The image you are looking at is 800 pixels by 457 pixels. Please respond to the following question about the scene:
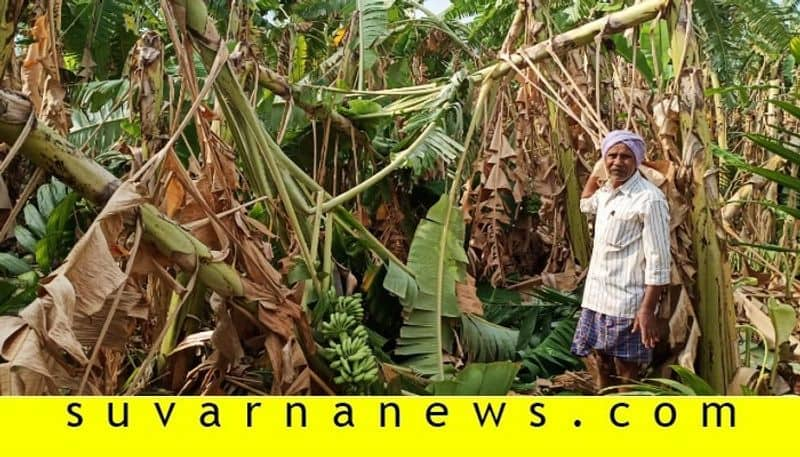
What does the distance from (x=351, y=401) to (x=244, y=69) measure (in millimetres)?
820

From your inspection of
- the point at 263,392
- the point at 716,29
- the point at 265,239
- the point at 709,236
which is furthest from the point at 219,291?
the point at 716,29

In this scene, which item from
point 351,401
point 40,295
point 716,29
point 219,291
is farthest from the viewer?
point 716,29

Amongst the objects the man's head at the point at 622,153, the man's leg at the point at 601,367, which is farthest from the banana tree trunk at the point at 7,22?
the man's leg at the point at 601,367

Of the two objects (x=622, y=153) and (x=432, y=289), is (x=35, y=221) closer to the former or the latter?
(x=432, y=289)

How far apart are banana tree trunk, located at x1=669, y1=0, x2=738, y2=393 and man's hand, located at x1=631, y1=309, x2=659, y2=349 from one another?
0.11 m

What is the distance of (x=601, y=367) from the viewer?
72.6 inches

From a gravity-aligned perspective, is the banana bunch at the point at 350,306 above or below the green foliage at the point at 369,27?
below

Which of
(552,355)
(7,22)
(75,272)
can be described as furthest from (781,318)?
(7,22)

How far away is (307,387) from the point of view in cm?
125

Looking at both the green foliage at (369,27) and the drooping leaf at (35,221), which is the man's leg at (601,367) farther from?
the drooping leaf at (35,221)

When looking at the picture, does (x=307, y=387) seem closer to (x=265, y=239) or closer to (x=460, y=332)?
(x=265, y=239)

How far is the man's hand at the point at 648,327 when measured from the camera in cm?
163

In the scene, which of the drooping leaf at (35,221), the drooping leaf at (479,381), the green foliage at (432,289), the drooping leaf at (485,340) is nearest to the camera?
the drooping leaf at (479,381)

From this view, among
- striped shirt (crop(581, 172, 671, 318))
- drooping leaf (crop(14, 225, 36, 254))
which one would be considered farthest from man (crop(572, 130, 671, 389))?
drooping leaf (crop(14, 225, 36, 254))
